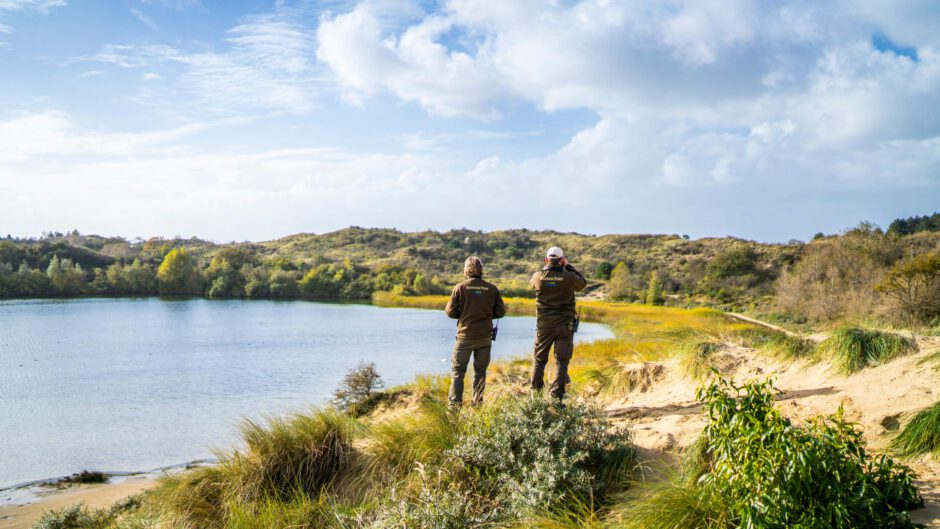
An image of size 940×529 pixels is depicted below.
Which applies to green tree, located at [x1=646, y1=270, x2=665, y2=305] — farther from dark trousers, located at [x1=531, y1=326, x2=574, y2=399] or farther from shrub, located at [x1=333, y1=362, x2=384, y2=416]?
dark trousers, located at [x1=531, y1=326, x2=574, y2=399]

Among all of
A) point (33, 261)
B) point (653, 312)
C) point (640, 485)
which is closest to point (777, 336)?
point (640, 485)

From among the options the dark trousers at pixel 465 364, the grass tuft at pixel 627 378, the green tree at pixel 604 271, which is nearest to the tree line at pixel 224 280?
the green tree at pixel 604 271

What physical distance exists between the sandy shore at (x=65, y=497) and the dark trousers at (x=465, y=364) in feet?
19.1

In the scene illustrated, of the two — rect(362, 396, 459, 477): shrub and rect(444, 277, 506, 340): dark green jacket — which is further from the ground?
rect(444, 277, 506, 340): dark green jacket

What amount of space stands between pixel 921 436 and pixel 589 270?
2671 inches

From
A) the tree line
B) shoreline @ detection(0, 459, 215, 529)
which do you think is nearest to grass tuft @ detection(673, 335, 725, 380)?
shoreline @ detection(0, 459, 215, 529)

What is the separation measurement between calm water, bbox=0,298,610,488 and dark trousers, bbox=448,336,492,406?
285 cm

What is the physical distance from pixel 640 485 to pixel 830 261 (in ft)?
93.6

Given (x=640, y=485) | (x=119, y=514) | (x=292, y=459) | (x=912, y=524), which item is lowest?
(x=119, y=514)

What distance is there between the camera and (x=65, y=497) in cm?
1044

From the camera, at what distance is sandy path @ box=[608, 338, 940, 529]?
5.80 meters

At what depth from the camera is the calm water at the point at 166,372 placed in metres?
13.2

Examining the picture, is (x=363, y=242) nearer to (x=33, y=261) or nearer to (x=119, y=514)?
(x=33, y=261)

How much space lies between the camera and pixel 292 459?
766 cm
